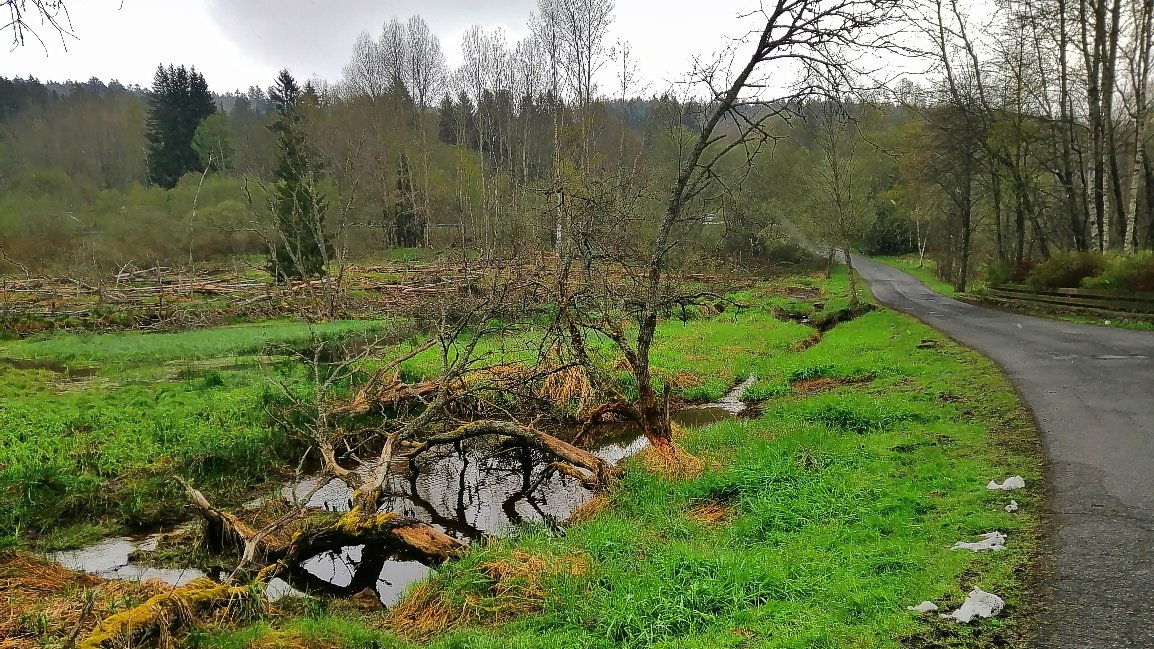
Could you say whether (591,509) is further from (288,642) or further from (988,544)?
(988,544)

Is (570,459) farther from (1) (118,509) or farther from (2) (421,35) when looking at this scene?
(2) (421,35)

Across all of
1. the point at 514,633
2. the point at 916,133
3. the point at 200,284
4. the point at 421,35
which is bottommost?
the point at 514,633

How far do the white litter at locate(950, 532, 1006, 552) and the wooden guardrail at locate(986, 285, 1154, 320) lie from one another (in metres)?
14.0

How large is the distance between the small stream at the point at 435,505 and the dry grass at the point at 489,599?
658 mm

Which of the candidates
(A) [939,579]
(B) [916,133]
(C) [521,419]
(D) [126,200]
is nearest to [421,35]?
(D) [126,200]

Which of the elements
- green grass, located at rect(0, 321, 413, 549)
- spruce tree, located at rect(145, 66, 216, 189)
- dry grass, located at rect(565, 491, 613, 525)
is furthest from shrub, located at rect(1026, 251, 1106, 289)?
spruce tree, located at rect(145, 66, 216, 189)

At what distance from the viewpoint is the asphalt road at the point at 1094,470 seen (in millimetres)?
4246

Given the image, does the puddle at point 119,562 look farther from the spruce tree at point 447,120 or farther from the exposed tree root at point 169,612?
the spruce tree at point 447,120

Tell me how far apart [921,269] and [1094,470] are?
153ft

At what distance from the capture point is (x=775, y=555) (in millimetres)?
6043

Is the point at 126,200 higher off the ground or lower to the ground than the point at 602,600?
higher

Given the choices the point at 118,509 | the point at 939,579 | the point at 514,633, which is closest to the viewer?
the point at 939,579

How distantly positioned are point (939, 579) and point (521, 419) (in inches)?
295

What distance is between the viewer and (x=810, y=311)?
2764 centimetres
